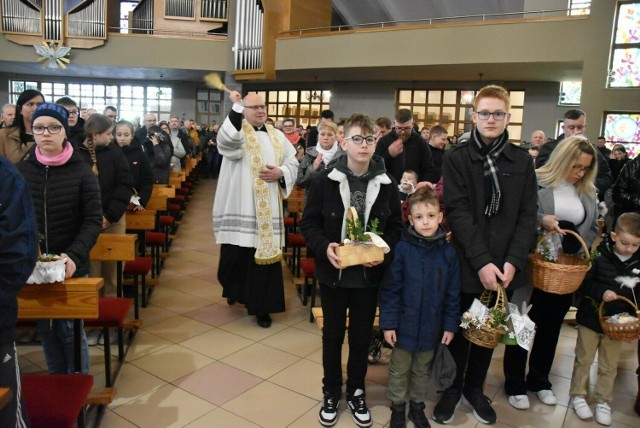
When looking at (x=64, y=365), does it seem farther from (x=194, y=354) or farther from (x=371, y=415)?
(x=371, y=415)

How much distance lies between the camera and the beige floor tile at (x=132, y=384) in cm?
289

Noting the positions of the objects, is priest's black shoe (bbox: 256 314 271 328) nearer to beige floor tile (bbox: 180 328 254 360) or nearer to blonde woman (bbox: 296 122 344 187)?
beige floor tile (bbox: 180 328 254 360)

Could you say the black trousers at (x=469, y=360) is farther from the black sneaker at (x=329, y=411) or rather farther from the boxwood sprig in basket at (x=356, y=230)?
the boxwood sprig in basket at (x=356, y=230)

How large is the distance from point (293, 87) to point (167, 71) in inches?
148

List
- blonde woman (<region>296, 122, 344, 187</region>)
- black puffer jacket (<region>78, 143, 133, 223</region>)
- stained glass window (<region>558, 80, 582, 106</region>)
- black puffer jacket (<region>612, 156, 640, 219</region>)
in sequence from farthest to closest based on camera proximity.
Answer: stained glass window (<region>558, 80, 582, 106</region>)
blonde woman (<region>296, 122, 344, 187</region>)
black puffer jacket (<region>78, 143, 133, 223</region>)
black puffer jacket (<region>612, 156, 640, 219</region>)

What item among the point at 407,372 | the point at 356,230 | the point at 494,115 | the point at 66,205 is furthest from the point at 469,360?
the point at 66,205

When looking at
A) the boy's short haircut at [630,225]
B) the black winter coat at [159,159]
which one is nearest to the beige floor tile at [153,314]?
the black winter coat at [159,159]

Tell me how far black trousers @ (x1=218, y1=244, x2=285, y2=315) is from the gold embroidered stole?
13cm

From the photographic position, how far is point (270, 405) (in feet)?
9.46

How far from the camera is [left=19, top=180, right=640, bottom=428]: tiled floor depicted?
2.78 meters

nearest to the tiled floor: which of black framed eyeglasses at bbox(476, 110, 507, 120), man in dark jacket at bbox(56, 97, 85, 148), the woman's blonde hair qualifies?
the woman's blonde hair

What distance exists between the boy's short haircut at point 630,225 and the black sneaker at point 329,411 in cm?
177

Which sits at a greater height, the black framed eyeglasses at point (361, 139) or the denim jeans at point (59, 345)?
the black framed eyeglasses at point (361, 139)

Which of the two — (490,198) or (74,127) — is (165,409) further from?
(74,127)
